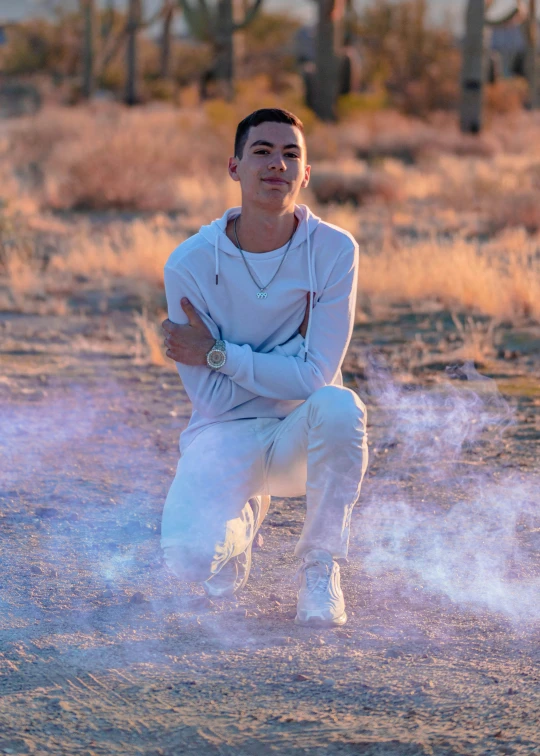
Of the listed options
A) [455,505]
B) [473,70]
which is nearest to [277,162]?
[455,505]

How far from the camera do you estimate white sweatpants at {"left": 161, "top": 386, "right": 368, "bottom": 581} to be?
342 cm

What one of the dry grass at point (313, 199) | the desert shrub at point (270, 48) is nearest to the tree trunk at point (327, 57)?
the dry grass at point (313, 199)

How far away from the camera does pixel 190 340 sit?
3.60 m

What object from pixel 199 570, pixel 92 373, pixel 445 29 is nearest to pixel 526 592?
pixel 199 570

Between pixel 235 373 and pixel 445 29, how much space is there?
35.9 meters

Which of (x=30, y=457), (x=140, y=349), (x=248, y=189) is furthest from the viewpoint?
(x=140, y=349)

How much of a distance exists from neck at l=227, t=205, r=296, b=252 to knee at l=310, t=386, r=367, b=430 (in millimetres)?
546

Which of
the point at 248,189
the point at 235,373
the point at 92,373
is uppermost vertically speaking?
the point at 248,189

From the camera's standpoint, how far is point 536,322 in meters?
8.31

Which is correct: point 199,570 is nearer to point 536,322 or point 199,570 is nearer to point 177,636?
point 177,636

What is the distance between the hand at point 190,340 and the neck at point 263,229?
0.30m

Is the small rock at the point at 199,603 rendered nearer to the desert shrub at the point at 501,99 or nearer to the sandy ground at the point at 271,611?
the sandy ground at the point at 271,611

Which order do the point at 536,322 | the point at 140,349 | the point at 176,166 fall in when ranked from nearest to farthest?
the point at 140,349
the point at 536,322
the point at 176,166

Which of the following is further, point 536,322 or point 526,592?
point 536,322
